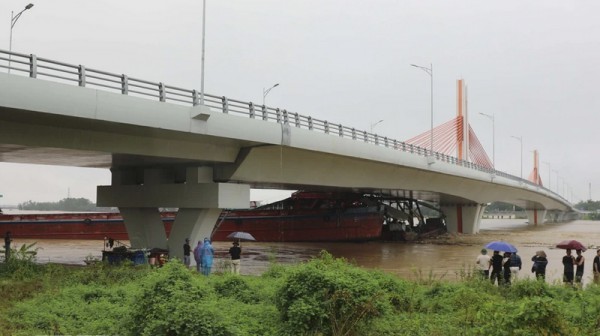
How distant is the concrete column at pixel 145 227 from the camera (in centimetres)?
2475

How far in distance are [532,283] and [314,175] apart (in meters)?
17.2

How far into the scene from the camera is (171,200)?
75.2 ft

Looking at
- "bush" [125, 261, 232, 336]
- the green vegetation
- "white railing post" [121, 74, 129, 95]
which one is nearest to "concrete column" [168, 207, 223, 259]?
"white railing post" [121, 74, 129, 95]

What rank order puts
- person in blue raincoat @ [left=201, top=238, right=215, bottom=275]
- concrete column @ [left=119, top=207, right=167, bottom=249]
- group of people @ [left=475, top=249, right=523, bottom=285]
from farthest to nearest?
concrete column @ [left=119, top=207, right=167, bottom=249]
person in blue raincoat @ [left=201, top=238, right=215, bottom=275]
group of people @ [left=475, top=249, right=523, bottom=285]

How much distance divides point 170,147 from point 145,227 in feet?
20.7

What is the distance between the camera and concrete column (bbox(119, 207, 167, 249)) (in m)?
24.8

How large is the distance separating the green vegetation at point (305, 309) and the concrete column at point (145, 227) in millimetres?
13421

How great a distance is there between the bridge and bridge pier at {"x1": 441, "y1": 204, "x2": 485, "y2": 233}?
22.9 m

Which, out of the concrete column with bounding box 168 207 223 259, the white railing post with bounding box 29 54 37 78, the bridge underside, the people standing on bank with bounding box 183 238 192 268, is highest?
the white railing post with bounding box 29 54 37 78

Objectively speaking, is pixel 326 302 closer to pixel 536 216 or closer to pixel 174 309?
pixel 174 309

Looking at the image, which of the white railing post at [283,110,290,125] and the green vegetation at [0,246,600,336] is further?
the white railing post at [283,110,290,125]

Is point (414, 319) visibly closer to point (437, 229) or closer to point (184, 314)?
point (184, 314)

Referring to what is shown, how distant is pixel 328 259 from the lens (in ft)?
32.5

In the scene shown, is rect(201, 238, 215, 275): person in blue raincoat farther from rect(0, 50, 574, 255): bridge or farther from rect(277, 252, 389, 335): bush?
rect(277, 252, 389, 335): bush
